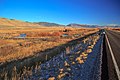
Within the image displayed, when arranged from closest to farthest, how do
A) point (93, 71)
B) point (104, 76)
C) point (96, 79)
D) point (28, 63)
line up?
point (96, 79)
point (104, 76)
point (93, 71)
point (28, 63)

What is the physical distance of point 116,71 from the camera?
9195mm

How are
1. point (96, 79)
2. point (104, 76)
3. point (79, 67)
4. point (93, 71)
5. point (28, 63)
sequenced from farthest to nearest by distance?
1. point (28, 63)
2. point (79, 67)
3. point (93, 71)
4. point (104, 76)
5. point (96, 79)

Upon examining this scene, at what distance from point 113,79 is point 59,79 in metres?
2.38

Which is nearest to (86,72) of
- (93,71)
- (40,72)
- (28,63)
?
(93,71)

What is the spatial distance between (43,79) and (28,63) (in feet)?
15.5

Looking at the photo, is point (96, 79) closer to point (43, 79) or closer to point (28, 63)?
point (43, 79)

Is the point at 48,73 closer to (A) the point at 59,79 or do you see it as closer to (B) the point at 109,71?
(A) the point at 59,79

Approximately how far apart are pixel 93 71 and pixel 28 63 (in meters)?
5.16

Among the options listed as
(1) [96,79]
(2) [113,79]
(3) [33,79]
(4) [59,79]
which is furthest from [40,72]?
(2) [113,79]

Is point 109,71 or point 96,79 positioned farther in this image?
point 109,71

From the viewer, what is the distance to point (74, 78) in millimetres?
7656

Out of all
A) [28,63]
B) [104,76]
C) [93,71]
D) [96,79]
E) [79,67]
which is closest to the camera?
[96,79]

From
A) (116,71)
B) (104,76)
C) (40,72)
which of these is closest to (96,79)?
(104,76)

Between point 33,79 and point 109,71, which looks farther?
point 109,71
